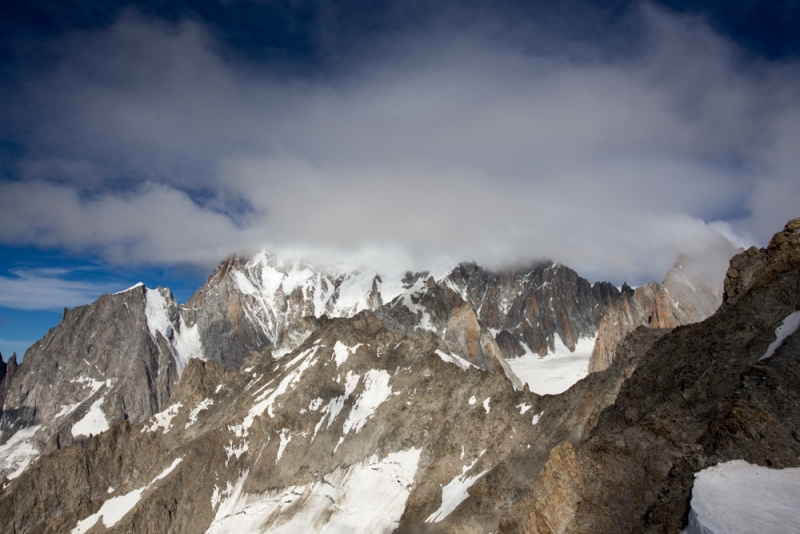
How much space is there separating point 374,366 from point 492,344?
332 feet

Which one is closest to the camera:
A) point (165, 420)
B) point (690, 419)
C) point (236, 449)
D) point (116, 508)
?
point (690, 419)

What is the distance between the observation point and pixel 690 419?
2405cm

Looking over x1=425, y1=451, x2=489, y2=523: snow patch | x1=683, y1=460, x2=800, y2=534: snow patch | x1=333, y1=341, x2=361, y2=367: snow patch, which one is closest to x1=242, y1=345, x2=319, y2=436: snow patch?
x1=333, y1=341, x2=361, y2=367: snow patch

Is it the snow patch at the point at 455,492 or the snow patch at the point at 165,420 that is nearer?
the snow patch at the point at 455,492

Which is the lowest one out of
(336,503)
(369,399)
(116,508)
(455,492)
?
(455,492)

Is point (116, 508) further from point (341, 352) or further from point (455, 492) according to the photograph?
point (455, 492)

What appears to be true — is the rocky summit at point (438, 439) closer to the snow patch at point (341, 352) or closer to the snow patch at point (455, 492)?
the snow patch at point (455, 492)

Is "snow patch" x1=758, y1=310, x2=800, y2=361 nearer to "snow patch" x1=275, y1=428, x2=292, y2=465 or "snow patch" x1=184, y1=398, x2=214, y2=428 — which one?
"snow patch" x1=275, y1=428, x2=292, y2=465

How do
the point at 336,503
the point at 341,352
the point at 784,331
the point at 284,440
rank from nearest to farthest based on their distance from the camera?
the point at 784,331, the point at 336,503, the point at 284,440, the point at 341,352

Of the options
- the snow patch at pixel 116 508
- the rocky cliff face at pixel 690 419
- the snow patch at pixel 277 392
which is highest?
the snow patch at pixel 277 392

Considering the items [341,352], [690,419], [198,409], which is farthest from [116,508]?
[690,419]

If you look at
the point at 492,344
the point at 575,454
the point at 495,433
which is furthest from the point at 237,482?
the point at 492,344

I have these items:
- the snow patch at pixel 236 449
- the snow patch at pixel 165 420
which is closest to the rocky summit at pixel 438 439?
the snow patch at pixel 236 449

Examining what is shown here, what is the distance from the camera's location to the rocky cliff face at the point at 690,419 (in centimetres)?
1977
